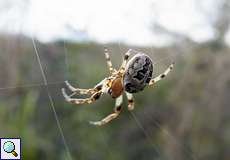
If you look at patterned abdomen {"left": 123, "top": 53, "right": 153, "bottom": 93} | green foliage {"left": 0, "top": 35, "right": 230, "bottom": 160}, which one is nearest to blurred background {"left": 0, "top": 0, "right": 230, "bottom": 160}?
green foliage {"left": 0, "top": 35, "right": 230, "bottom": 160}

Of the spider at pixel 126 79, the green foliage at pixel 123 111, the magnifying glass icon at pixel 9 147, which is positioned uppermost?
the spider at pixel 126 79

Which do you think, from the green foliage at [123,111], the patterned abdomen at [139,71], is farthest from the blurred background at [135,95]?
the patterned abdomen at [139,71]

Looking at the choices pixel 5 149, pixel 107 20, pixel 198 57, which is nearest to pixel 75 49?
pixel 198 57

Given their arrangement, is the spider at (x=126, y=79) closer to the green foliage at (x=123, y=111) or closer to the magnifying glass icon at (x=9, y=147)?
the magnifying glass icon at (x=9, y=147)

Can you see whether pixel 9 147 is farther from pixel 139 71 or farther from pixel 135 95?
pixel 135 95

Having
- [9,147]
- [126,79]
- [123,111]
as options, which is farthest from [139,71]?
[123,111]

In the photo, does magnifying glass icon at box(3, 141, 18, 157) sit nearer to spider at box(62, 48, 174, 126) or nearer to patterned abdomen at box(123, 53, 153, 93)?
spider at box(62, 48, 174, 126)

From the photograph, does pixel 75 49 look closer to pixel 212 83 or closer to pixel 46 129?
pixel 46 129

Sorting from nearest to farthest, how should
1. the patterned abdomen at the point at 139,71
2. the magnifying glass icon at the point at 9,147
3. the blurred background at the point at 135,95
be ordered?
the patterned abdomen at the point at 139,71 → the magnifying glass icon at the point at 9,147 → the blurred background at the point at 135,95
